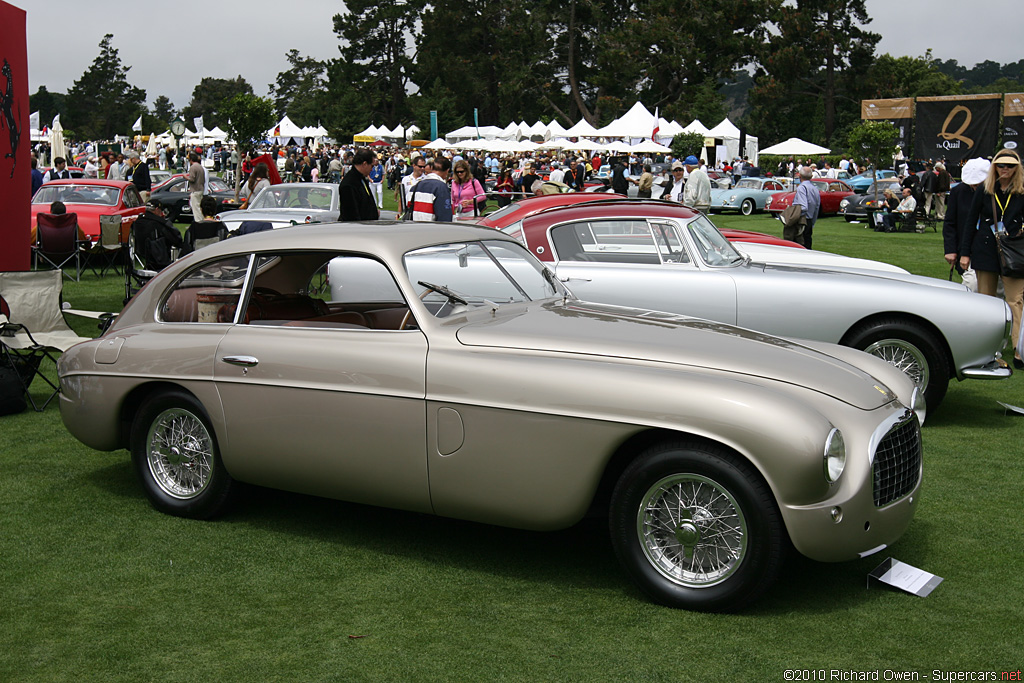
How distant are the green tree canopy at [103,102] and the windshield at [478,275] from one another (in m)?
153

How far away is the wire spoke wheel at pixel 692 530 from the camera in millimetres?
4008

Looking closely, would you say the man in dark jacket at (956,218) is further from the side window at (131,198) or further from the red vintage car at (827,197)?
the red vintage car at (827,197)

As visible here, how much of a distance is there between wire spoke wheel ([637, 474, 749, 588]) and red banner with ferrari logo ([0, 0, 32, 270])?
892 centimetres

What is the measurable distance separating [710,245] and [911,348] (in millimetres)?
1819

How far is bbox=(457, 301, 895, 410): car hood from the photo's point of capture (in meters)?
4.21

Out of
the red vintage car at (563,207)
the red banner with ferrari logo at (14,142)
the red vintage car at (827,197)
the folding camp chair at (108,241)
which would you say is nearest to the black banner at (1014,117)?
the red vintage car at (827,197)

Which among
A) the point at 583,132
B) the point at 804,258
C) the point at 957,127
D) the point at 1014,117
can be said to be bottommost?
the point at 804,258

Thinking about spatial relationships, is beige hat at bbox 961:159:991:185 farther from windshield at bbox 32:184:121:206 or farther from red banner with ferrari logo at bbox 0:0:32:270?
windshield at bbox 32:184:121:206

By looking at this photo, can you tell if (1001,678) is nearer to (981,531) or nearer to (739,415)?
(739,415)

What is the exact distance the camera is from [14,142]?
10.6 metres

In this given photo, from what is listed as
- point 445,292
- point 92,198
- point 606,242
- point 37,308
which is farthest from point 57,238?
point 445,292

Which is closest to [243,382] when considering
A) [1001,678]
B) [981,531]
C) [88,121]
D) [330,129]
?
[1001,678]

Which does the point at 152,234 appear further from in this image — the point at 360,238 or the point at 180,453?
the point at 360,238

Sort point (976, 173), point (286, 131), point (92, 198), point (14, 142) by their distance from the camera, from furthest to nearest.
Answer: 1. point (286, 131)
2. point (92, 198)
3. point (14, 142)
4. point (976, 173)
